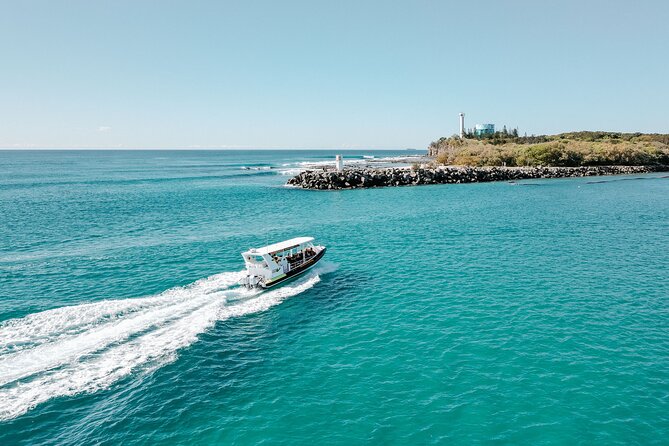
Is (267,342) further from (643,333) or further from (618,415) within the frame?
(643,333)

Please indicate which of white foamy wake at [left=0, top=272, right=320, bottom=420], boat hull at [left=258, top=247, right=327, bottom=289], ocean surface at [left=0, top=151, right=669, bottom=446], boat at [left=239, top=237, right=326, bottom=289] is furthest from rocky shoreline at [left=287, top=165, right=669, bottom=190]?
white foamy wake at [left=0, top=272, right=320, bottom=420]

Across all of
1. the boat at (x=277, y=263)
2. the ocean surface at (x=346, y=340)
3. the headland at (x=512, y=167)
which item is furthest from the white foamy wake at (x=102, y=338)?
the headland at (x=512, y=167)

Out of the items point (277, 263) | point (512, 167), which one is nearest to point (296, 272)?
point (277, 263)

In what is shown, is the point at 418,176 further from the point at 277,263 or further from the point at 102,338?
the point at 102,338

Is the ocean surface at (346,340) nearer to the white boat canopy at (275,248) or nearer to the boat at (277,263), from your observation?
the boat at (277,263)

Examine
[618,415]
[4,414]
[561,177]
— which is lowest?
[618,415]

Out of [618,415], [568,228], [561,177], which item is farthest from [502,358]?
[561,177]
